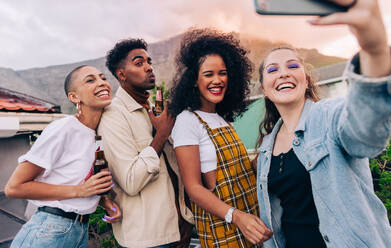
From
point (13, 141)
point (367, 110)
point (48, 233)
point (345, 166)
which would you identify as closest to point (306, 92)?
point (345, 166)

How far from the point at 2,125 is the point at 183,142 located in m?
4.77

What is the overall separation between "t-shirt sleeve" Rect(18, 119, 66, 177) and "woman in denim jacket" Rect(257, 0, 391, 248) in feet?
5.44

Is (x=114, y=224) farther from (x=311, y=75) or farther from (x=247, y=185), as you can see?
(x=311, y=75)

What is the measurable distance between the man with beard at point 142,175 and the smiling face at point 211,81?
388 mm

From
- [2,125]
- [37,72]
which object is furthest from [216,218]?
[37,72]

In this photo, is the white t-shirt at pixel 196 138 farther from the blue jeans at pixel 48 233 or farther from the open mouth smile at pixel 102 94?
the blue jeans at pixel 48 233

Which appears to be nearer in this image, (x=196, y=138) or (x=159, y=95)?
(x=196, y=138)

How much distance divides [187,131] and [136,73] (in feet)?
3.43

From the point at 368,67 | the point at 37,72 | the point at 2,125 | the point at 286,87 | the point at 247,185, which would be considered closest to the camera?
the point at 368,67

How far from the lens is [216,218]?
2000 mm

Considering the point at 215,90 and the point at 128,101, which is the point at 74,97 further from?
the point at 215,90

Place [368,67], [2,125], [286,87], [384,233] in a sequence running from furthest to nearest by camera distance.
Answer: [2,125]
[286,87]
[384,233]
[368,67]

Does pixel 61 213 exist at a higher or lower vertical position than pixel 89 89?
lower

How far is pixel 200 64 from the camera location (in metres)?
2.37
